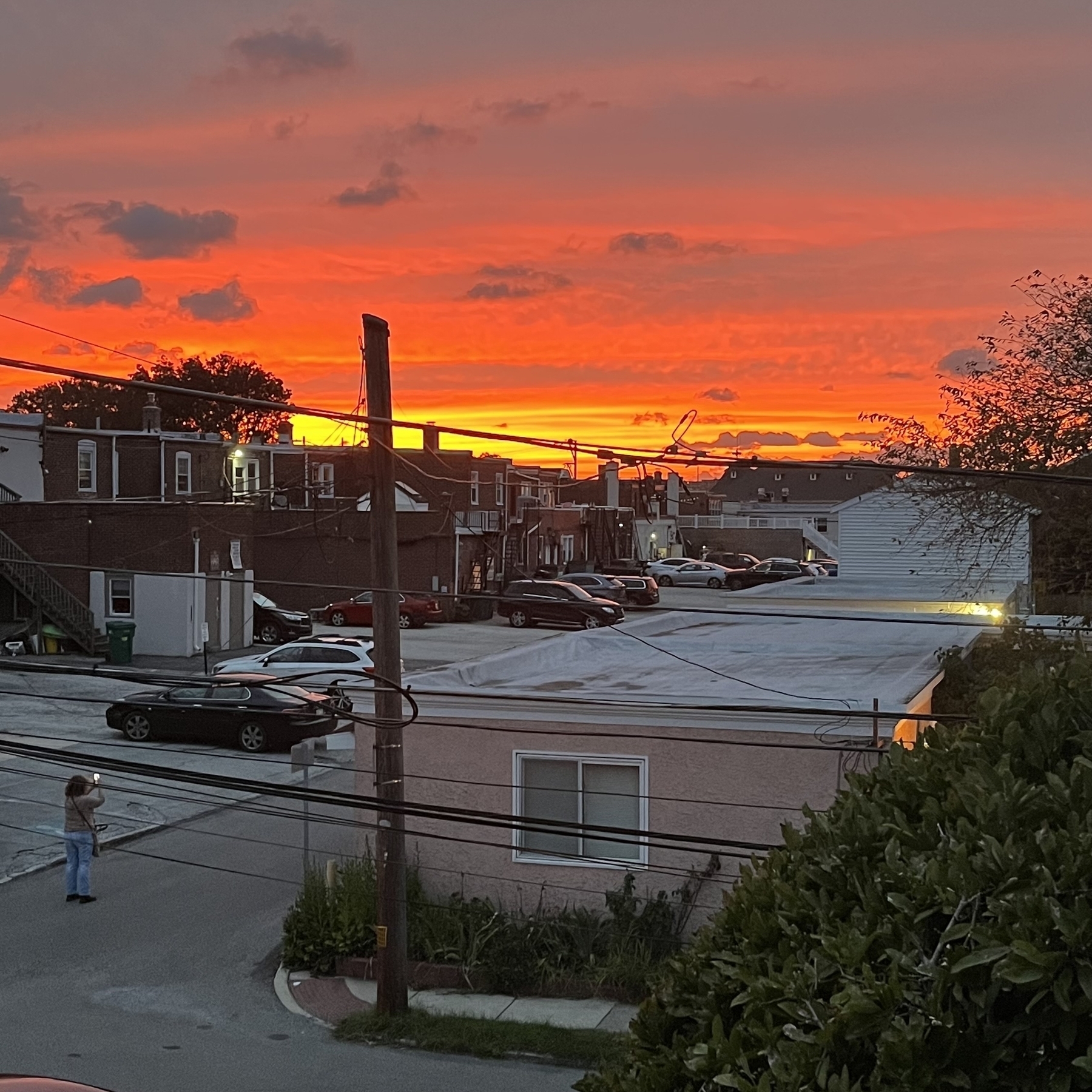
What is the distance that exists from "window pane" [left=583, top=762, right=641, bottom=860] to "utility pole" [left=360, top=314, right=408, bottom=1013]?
2.35 m

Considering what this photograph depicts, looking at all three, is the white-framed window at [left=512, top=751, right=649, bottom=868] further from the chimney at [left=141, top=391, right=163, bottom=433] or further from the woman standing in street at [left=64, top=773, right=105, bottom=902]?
the chimney at [left=141, top=391, right=163, bottom=433]

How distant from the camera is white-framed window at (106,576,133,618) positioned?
41.9 meters

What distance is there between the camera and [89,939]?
16141 millimetres

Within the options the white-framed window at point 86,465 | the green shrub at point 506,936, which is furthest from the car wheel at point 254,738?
the white-framed window at point 86,465

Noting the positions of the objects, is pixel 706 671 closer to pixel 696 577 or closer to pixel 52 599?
pixel 52 599

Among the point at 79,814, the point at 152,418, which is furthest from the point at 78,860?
the point at 152,418

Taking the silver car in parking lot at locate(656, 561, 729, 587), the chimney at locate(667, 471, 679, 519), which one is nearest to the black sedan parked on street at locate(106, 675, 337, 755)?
the chimney at locate(667, 471, 679, 519)

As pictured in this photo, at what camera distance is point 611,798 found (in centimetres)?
1483

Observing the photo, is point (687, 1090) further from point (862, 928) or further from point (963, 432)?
point (963, 432)

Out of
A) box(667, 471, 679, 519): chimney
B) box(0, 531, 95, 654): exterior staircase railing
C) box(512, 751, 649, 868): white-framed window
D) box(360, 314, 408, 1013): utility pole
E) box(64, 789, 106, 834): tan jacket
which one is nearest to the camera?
box(360, 314, 408, 1013): utility pole

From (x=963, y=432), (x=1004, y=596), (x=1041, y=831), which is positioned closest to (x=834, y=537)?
(x=1004, y=596)

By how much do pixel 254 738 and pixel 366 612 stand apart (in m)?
22.3

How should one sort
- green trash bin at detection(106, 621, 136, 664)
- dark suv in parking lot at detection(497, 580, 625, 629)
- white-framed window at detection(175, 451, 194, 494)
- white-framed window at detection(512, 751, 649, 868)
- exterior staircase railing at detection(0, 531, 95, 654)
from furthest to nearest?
1. white-framed window at detection(175, 451, 194, 494)
2. dark suv in parking lot at detection(497, 580, 625, 629)
3. exterior staircase railing at detection(0, 531, 95, 654)
4. green trash bin at detection(106, 621, 136, 664)
5. white-framed window at detection(512, 751, 649, 868)

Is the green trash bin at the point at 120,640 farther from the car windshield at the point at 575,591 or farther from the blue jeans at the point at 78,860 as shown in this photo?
the blue jeans at the point at 78,860
